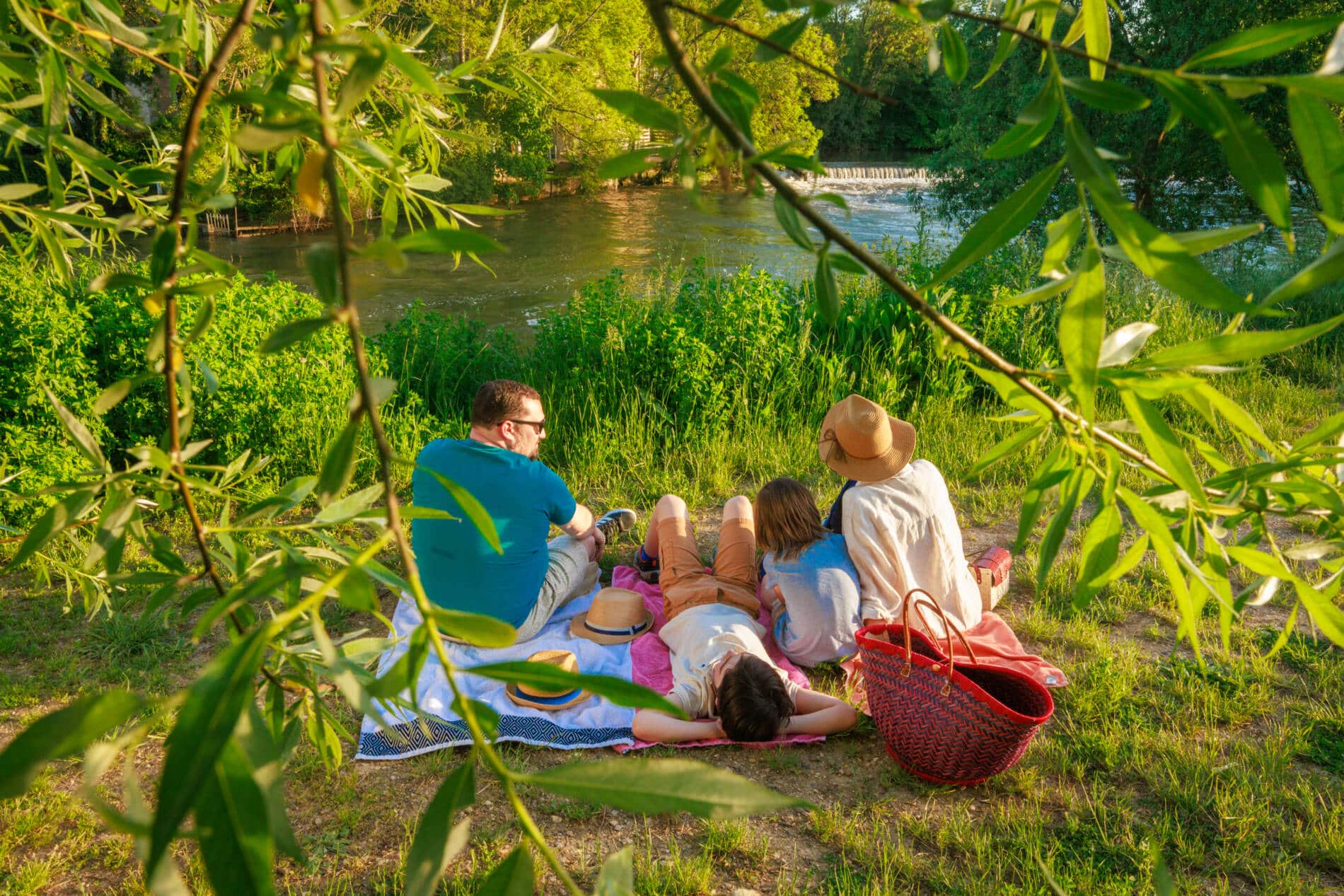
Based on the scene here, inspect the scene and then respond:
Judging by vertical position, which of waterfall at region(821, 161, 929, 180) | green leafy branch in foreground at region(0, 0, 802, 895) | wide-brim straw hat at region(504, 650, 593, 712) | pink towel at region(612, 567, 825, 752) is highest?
green leafy branch in foreground at region(0, 0, 802, 895)

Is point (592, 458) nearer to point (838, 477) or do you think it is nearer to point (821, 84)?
point (838, 477)

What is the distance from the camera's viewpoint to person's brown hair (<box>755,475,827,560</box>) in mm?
3330

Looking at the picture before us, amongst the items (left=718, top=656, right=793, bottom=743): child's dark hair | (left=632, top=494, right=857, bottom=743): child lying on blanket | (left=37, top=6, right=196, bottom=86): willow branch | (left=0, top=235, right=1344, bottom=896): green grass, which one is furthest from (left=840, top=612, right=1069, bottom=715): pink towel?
(left=37, top=6, right=196, bottom=86): willow branch

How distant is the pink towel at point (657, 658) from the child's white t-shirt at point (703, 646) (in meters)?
0.06

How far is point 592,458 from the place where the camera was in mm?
4906

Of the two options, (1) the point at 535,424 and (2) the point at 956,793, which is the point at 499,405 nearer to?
(1) the point at 535,424


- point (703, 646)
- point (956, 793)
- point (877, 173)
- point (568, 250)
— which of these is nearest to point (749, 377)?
point (703, 646)

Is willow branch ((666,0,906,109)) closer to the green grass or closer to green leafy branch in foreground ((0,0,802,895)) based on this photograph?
green leafy branch in foreground ((0,0,802,895))

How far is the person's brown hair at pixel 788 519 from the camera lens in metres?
3.33

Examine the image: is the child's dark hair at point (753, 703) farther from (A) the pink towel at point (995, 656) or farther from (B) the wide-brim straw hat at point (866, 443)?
(B) the wide-brim straw hat at point (866, 443)

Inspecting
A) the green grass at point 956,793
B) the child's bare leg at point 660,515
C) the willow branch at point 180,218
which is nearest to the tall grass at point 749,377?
the green grass at point 956,793

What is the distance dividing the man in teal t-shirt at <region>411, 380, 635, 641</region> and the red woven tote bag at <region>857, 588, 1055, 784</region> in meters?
1.39

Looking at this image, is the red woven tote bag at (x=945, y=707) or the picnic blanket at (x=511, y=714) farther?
the picnic blanket at (x=511, y=714)

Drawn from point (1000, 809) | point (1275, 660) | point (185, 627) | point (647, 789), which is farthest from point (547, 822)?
point (1275, 660)
